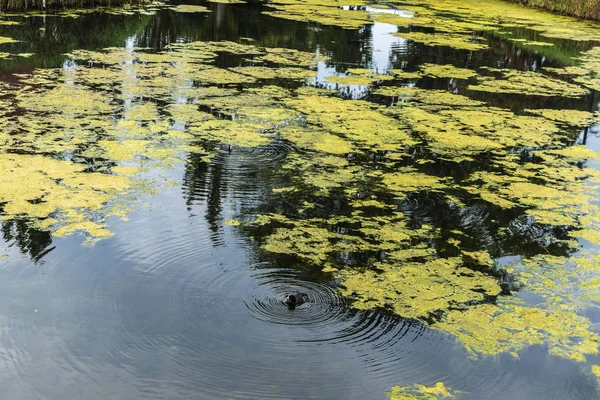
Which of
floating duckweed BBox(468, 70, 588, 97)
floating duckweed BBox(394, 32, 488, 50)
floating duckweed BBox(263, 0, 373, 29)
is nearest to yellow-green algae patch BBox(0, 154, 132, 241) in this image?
floating duckweed BBox(468, 70, 588, 97)

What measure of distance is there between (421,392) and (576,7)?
1442 centimetres

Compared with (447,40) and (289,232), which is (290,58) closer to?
(447,40)

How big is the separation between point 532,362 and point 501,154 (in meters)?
2.89

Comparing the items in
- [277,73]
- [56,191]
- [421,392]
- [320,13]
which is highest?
[320,13]

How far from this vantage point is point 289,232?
3.78m

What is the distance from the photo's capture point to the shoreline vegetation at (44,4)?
10.2 metres

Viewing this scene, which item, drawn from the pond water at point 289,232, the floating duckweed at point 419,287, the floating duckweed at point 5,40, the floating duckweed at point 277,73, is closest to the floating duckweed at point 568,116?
the pond water at point 289,232

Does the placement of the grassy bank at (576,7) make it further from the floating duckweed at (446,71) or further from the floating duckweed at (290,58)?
the floating duckweed at (290,58)

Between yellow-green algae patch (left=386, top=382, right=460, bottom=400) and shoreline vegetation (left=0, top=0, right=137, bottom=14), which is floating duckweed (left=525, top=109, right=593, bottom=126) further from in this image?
shoreline vegetation (left=0, top=0, right=137, bottom=14)

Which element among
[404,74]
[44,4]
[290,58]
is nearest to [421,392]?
[404,74]

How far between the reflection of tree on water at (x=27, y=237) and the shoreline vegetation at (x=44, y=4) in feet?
25.5

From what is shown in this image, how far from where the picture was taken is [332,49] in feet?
31.1

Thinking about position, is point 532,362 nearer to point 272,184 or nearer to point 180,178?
point 272,184

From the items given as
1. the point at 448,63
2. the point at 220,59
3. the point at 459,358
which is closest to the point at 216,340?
the point at 459,358
